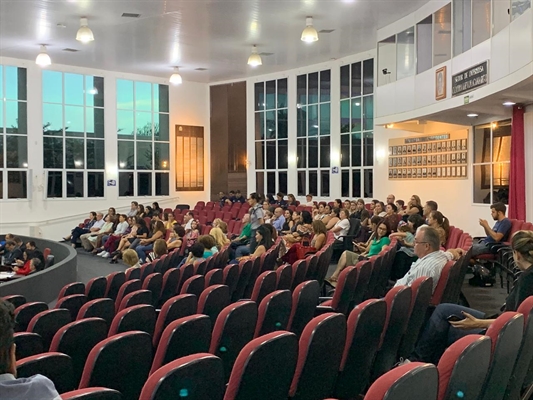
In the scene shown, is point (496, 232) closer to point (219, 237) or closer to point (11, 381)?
point (219, 237)

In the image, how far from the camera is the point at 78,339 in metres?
2.81

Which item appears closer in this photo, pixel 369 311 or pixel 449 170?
pixel 369 311

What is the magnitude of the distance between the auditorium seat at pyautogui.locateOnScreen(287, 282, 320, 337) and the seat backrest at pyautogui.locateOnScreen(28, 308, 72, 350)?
1.41m

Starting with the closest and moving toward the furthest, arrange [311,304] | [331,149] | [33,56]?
[311,304] → [33,56] → [331,149]

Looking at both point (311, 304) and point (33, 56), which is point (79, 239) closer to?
point (33, 56)

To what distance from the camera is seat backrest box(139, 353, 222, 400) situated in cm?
169

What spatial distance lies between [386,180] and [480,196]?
11.5 feet

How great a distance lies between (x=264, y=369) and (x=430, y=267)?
250 cm

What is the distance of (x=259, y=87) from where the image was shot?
19.2 meters

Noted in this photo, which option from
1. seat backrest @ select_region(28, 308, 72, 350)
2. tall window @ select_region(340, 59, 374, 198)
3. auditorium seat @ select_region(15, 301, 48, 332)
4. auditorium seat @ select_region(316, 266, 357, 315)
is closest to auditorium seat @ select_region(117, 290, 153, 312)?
auditorium seat @ select_region(15, 301, 48, 332)

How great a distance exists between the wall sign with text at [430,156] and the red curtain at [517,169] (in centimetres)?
221

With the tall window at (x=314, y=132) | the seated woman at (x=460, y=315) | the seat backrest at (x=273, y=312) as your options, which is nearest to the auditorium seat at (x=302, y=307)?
the seat backrest at (x=273, y=312)

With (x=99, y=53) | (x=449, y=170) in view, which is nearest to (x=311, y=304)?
(x=449, y=170)

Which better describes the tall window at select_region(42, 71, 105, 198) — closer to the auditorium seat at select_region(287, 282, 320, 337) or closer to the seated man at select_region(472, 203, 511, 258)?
the seated man at select_region(472, 203, 511, 258)
